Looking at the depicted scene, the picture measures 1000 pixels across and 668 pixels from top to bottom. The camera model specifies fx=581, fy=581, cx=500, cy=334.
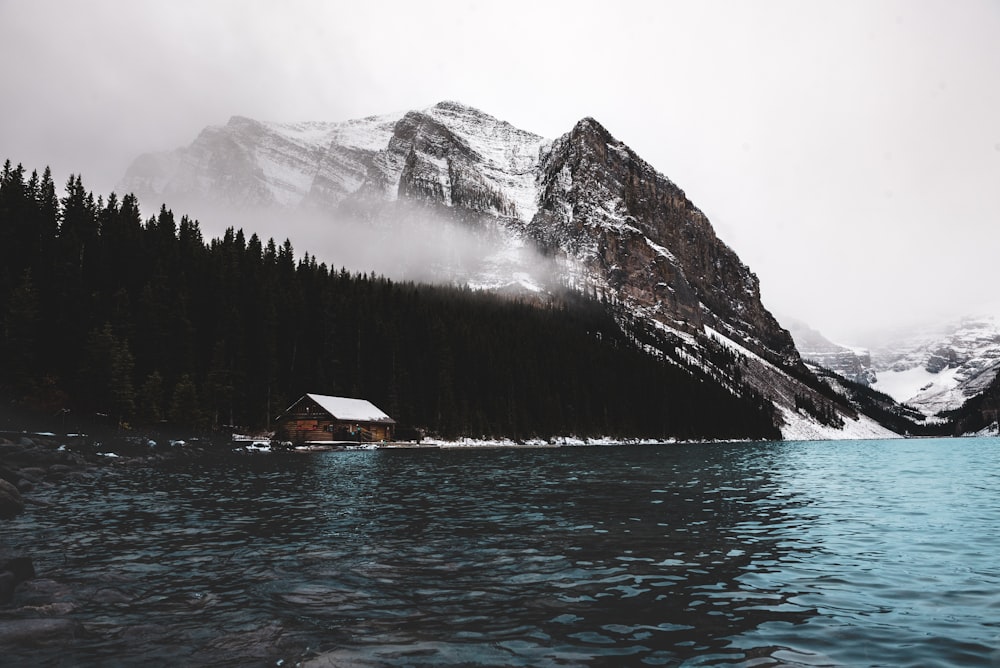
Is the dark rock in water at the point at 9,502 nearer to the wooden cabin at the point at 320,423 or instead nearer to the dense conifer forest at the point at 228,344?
the dense conifer forest at the point at 228,344

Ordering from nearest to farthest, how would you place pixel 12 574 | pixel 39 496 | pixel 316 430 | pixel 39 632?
pixel 39 632 < pixel 12 574 < pixel 39 496 < pixel 316 430

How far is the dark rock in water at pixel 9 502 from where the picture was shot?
22.3m

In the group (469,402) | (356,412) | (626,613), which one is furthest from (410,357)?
(626,613)

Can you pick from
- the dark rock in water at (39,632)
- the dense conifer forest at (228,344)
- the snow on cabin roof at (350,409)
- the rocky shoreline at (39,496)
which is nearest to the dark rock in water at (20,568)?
the rocky shoreline at (39,496)

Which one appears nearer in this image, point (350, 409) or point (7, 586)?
point (7, 586)

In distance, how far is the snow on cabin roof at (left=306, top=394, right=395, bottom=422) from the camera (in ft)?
295

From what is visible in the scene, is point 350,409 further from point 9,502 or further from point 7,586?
point 7,586

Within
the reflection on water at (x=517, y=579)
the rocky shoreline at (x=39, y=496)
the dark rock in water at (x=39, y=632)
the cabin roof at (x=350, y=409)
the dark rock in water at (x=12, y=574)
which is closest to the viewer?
the dark rock in water at (x=39, y=632)

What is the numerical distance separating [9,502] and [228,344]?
7298 centimetres

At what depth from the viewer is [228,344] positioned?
91.8 metres

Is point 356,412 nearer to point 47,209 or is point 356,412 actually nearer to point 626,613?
point 47,209

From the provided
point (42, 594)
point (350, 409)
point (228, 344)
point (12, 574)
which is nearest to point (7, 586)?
point (12, 574)

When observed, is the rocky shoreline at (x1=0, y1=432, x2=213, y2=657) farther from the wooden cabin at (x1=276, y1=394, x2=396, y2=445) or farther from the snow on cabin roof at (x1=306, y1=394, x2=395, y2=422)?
the snow on cabin roof at (x1=306, y1=394, x2=395, y2=422)

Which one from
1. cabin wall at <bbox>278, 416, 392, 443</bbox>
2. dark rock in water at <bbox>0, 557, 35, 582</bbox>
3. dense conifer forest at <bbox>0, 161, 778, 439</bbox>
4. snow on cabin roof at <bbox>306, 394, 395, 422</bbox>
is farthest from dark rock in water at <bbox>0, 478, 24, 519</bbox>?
snow on cabin roof at <bbox>306, 394, 395, 422</bbox>
